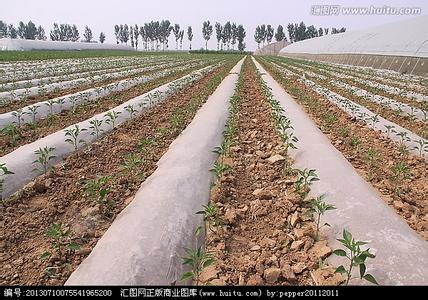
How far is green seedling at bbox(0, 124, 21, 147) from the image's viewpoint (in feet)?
17.7

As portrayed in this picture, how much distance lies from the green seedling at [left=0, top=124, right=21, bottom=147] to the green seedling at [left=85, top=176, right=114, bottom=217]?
2.26 meters

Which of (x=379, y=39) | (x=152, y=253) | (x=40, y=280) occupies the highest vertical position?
(x=379, y=39)

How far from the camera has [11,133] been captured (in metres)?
5.68

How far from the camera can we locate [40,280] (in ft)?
8.31

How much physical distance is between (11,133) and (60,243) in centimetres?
363

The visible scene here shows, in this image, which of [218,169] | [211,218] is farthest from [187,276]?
[218,169]

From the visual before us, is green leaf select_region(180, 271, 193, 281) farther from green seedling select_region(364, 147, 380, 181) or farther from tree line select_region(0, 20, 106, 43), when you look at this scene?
tree line select_region(0, 20, 106, 43)

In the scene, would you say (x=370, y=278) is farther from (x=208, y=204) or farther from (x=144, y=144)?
(x=144, y=144)

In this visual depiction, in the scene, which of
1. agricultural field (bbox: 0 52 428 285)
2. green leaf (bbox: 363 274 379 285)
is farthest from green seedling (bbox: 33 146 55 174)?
green leaf (bbox: 363 274 379 285)

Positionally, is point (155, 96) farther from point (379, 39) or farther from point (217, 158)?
point (379, 39)

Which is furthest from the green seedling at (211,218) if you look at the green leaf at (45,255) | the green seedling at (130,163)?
the green seedling at (130,163)
